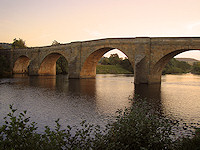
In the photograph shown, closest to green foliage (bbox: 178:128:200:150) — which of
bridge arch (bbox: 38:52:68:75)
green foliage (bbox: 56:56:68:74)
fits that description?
bridge arch (bbox: 38:52:68:75)

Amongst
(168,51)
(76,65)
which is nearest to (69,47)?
(76,65)

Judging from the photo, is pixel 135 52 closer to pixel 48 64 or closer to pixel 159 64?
pixel 159 64

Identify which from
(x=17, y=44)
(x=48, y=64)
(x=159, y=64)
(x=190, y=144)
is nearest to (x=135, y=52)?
(x=159, y=64)

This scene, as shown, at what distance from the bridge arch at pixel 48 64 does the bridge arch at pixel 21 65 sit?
9.38 metres

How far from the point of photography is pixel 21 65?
61.9 m

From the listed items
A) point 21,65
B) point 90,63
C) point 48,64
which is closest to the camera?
point 90,63

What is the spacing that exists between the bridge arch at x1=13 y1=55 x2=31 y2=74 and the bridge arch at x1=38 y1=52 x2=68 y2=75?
9378mm

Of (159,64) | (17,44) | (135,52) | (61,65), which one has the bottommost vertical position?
(159,64)

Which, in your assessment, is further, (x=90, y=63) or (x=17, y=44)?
(x=17, y=44)

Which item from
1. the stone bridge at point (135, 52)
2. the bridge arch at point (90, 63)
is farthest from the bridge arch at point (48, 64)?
the bridge arch at point (90, 63)

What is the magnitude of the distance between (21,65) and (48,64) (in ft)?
45.6

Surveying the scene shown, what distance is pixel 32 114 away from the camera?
1066cm

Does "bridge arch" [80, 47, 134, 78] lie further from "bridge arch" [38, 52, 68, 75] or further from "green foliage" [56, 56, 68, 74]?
"green foliage" [56, 56, 68, 74]

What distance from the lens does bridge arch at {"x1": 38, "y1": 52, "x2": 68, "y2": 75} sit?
162 feet
